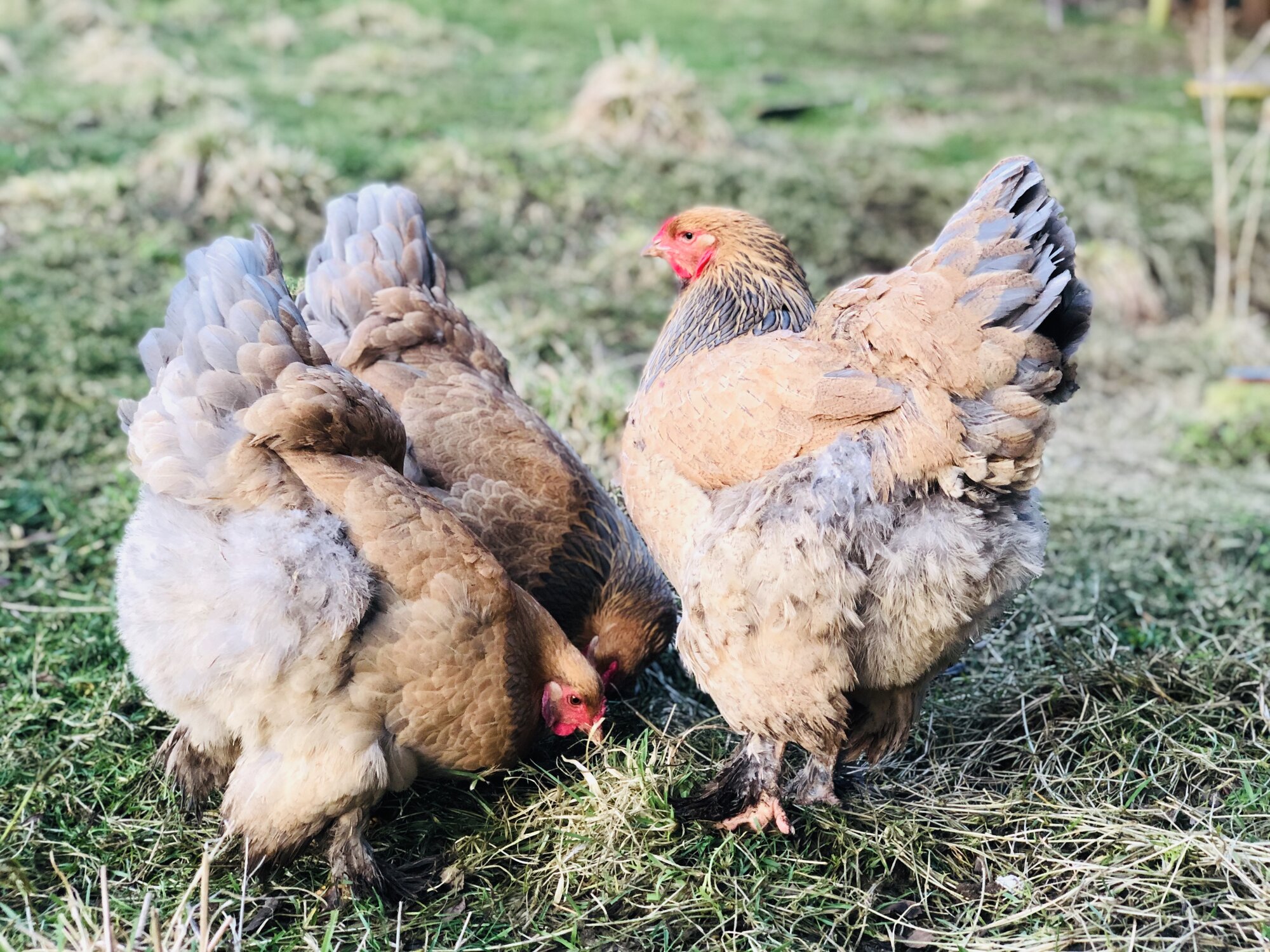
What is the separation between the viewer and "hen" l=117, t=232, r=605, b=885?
256 centimetres

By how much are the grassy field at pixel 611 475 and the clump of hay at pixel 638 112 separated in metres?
0.07

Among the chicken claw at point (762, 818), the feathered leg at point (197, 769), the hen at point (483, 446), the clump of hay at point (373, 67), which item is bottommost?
the chicken claw at point (762, 818)

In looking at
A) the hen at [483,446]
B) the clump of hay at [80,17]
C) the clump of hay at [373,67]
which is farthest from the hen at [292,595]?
the clump of hay at [80,17]

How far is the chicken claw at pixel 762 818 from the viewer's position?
289 centimetres

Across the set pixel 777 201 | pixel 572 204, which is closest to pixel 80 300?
pixel 572 204

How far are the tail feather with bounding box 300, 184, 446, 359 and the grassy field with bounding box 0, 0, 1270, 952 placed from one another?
1.13m

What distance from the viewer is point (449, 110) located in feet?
31.1

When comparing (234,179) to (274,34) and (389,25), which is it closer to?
(274,34)

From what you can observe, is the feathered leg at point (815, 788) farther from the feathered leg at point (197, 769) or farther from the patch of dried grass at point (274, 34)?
the patch of dried grass at point (274, 34)

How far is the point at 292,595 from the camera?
2.53 m

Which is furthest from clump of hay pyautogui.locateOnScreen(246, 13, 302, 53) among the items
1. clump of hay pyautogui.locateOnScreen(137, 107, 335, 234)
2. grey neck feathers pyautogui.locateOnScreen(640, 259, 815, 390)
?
grey neck feathers pyautogui.locateOnScreen(640, 259, 815, 390)

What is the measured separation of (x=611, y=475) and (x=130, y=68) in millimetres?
7833

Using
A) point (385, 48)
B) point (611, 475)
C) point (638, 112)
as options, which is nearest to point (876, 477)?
point (611, 475)

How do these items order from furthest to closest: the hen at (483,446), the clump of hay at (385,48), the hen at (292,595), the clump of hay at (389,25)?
the clump of hay at (389,25), the clump of hay at (385,48), the hen at (483,446), the hen at (292,595)
